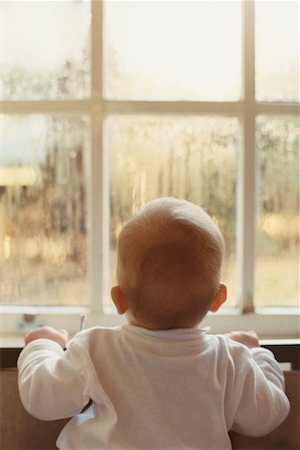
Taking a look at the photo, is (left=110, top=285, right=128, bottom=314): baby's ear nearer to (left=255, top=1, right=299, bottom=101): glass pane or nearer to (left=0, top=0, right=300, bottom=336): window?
(left=0, top=0, right=300, bottom=336): window

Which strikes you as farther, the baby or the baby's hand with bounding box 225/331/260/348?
the baby's hand with bounding box 225/331/260/348

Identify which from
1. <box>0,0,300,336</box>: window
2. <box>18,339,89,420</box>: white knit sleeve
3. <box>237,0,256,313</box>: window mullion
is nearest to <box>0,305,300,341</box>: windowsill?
<box>0,0,300,336</box>: window

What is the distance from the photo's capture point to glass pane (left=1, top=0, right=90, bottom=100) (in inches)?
54.4

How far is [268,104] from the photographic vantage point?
1365mm

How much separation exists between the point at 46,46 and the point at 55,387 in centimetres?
84

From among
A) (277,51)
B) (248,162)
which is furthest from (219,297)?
(277,51)

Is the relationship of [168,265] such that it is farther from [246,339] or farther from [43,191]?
[43,191]

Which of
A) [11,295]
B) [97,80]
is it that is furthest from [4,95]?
[11,295]

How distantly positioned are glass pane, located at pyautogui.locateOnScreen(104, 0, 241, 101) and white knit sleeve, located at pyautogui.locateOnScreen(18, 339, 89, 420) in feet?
2.34

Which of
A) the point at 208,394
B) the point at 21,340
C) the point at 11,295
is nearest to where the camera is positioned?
the point at 208,394

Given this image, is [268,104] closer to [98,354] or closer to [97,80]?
[97,80]

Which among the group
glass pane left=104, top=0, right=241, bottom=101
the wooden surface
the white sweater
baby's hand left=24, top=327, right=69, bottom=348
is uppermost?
glass pane left=104, top=0, right=241, bottom=101

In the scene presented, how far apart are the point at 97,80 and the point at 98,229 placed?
0.35 meters

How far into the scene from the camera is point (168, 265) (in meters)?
0.85
